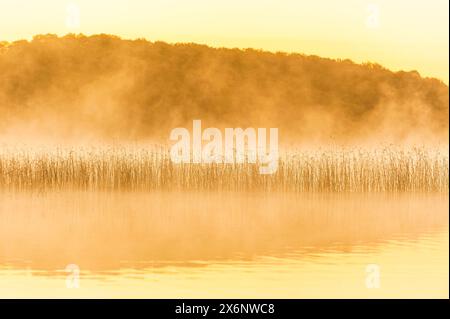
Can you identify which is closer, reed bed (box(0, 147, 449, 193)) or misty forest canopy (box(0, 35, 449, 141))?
reed bed (box(0, 147, 449, 193))

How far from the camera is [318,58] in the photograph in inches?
2094

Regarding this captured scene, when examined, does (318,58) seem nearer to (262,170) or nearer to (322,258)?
(262,170)

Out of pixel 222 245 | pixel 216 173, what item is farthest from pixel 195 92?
pixel 222 245

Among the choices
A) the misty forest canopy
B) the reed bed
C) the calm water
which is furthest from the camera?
the misty forest canopy

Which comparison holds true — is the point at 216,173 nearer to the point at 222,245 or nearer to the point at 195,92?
the point at 222,245

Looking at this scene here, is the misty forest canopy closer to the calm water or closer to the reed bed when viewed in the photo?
the reed bed

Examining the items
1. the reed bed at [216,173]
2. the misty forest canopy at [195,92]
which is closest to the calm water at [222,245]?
the reed bed at [216,173]

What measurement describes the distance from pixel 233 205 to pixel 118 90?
33.7 metres

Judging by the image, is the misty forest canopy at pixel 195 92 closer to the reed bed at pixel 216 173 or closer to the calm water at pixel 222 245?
the reed bed at pixel 216 173

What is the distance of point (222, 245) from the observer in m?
10.4

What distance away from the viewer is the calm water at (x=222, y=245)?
26.5ft

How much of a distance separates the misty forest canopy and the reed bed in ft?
86.0

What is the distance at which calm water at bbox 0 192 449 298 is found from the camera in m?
8.07

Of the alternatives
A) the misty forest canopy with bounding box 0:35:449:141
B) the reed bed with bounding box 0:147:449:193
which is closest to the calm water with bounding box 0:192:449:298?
the reed bed with bounding box 0:147:449:193
